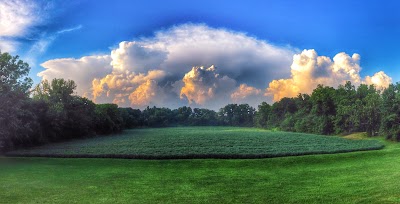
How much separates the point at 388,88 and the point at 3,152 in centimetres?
5165

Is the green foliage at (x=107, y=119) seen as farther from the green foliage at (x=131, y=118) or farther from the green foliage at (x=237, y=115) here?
the green foliage at (x=237, y=115)

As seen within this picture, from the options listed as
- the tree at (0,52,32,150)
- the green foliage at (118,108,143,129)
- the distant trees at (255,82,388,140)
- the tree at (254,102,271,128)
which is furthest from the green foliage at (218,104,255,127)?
the tree at (0,52,32,150)

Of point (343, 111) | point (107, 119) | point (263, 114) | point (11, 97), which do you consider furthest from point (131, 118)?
point (11, 97)

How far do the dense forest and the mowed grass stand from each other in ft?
26.8

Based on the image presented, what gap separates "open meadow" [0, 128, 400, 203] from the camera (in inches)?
648

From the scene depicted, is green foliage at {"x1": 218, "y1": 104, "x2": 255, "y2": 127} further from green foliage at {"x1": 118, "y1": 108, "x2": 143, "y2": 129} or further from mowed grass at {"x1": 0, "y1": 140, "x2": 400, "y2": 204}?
mowed grass at {"x1": 0, "y1": 140, "x2": 400, "y2": 204}

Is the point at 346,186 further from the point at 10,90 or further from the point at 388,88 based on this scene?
the point at 388,88

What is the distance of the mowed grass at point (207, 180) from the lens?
54.0 ft

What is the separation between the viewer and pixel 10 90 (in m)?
36.2

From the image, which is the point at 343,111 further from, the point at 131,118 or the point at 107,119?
the point at 131,118

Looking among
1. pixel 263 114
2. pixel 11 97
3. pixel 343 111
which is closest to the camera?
pixel 11 97

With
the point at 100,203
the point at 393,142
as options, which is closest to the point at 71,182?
the point at 100,203

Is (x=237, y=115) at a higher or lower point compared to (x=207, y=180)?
higher

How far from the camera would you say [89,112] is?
219 feet
